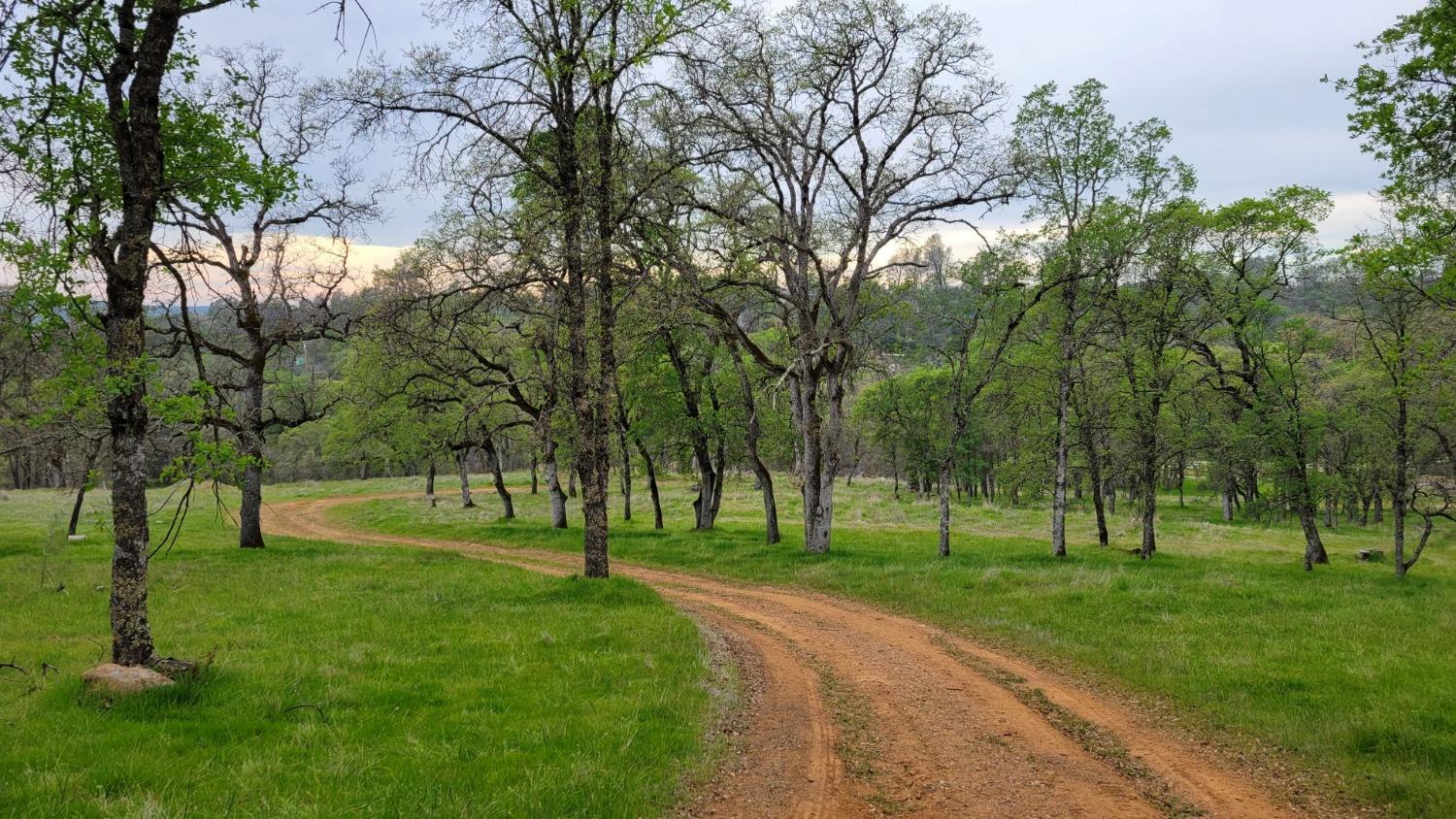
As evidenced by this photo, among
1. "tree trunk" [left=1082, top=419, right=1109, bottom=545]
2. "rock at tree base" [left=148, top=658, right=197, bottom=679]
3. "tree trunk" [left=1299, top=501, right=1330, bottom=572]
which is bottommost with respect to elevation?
"tree trunk" [left=1299, top=501, right=1330, bottom=572]

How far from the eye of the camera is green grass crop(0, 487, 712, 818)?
5516mm

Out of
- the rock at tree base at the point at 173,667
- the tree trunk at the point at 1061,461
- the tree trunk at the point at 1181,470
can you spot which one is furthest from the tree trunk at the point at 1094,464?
the rock at tree base at the point at 173,667

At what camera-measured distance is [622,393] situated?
92.3ft

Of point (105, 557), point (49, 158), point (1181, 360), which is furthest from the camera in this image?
point (1181, 360)

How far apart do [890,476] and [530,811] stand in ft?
A: 325

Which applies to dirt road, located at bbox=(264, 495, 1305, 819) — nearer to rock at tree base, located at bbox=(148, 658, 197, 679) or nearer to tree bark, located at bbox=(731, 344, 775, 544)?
rock at tree base, located at bbox=(148, 658, 197, 679)

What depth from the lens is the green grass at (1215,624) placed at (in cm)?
771

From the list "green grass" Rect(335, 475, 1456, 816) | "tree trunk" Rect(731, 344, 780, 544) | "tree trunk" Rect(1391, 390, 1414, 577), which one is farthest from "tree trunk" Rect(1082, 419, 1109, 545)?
"tree trunk" Rect(731, 344, 780, 544)

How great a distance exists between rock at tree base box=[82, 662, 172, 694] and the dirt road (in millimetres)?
5916

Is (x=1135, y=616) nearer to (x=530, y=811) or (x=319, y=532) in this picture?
(x=530, y=811)

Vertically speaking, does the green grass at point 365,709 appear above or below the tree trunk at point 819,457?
below

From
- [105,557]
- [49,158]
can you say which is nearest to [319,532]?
[105,557]

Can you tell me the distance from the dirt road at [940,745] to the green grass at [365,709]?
0.91 m

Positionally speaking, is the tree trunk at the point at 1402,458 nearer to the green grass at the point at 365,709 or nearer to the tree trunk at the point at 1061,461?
the tree trunk at the point at 1061,461
